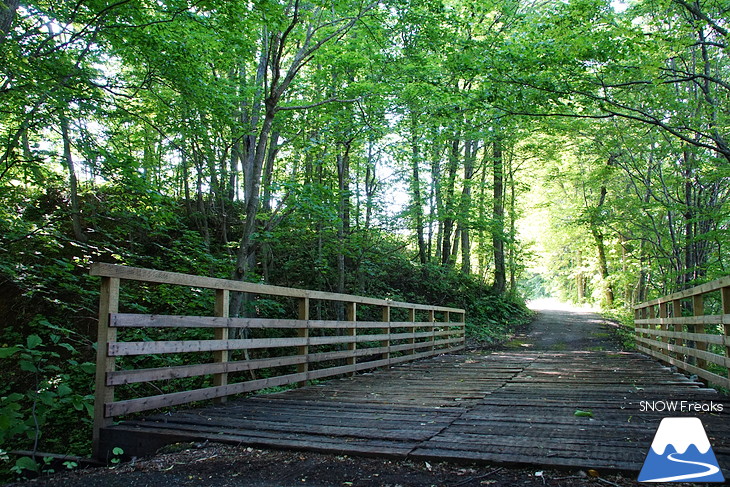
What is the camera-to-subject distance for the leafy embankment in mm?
5121

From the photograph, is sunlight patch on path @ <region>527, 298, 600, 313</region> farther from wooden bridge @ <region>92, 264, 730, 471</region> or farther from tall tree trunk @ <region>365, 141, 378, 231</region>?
wooden bridge @ <region>92, 264, 730, 471</region>

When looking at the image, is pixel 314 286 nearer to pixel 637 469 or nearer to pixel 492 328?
pixel 492 328

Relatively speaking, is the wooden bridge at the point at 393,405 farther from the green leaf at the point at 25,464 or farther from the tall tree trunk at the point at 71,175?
the tall tree trunk at the point at 71,175

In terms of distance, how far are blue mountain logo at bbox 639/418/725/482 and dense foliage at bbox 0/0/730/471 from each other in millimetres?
3640

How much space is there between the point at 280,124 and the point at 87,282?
465 cm

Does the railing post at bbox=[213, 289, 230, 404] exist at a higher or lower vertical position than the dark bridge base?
higher

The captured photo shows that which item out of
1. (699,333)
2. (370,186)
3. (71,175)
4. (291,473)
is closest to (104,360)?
(291,473)

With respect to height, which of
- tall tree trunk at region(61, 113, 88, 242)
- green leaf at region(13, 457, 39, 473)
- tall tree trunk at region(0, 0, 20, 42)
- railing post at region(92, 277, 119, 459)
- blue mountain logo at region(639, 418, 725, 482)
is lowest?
green leaf at region(13, 457, 39, 473)

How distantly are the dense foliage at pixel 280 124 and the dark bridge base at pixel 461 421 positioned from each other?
120cm

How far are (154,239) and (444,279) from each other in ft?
30.5

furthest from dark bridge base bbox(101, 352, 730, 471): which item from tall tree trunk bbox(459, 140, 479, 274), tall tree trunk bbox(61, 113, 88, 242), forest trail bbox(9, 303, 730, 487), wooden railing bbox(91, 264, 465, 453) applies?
tall tree trunk bbox(459, 140, 479, 274)

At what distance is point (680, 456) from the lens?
262cm

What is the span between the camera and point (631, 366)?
7.21 meters

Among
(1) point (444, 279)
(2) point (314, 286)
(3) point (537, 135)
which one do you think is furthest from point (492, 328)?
(3) point (537, 135)
